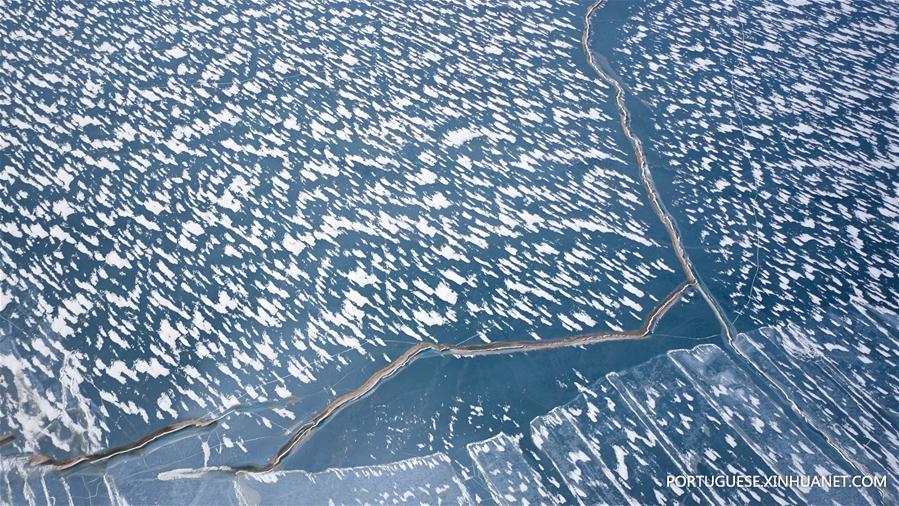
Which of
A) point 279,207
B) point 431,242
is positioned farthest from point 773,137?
point 279,207

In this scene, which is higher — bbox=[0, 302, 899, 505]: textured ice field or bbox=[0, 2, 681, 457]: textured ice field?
bbox=[0, 2, 681, 457]: textured ice field

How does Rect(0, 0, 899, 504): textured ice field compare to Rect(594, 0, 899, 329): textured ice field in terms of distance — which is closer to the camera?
Rect(0, 0, 899, 504): textured ice field

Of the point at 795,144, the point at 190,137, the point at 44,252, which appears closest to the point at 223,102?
the point at 190,137

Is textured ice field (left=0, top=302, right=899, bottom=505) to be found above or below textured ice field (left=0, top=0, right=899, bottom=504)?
below

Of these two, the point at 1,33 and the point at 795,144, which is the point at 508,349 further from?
the point at 1,33

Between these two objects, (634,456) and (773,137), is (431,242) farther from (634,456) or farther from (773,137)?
(773,137)
